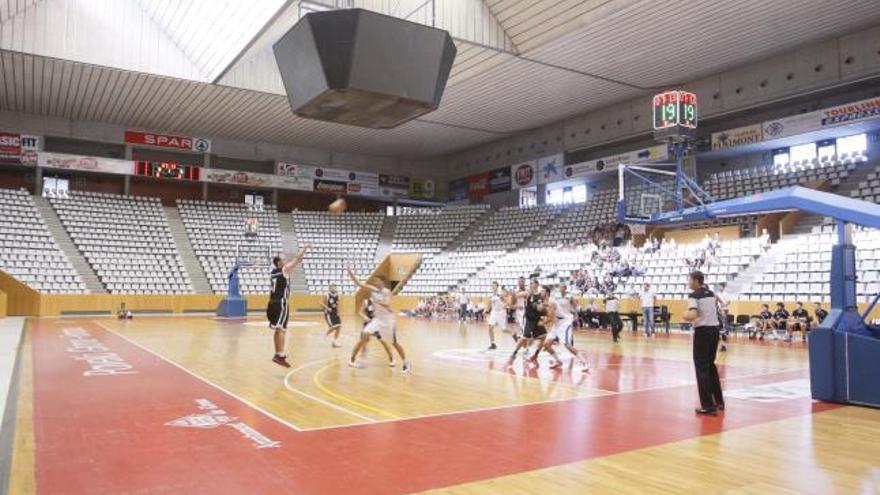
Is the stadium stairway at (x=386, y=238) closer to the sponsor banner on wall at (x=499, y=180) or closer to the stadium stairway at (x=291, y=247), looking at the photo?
→ the stadium stairway at (x=291, y=247)

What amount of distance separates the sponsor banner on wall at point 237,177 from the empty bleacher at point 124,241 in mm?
3515

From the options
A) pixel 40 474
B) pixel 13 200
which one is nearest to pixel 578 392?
pixel 40 474

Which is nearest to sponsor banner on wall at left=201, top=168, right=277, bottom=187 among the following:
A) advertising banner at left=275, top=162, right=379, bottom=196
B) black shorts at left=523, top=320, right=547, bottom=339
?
advertising banner at left=275, top=162, right=379, bottom=196

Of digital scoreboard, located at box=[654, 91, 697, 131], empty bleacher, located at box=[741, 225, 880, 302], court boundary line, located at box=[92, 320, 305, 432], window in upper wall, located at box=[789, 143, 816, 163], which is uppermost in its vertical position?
window in upper wall, located at box=[789, 143, 816, 163]

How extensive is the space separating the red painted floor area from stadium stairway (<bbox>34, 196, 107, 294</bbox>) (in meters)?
19.1

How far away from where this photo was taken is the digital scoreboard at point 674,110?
551 inches

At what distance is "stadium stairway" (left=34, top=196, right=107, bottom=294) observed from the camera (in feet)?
84.4

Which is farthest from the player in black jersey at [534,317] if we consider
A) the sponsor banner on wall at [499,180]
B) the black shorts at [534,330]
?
the sponsor banner on wall at [499,180]

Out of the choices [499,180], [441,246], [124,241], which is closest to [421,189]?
[499,180]

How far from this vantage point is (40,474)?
448cm

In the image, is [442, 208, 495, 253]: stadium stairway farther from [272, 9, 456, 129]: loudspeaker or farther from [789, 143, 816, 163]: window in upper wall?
[272, 9, 456, 129]: loudspeaker

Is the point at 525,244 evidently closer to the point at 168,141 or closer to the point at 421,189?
the point at 421,189

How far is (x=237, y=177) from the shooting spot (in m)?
35.3

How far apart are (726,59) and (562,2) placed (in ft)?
28.1
